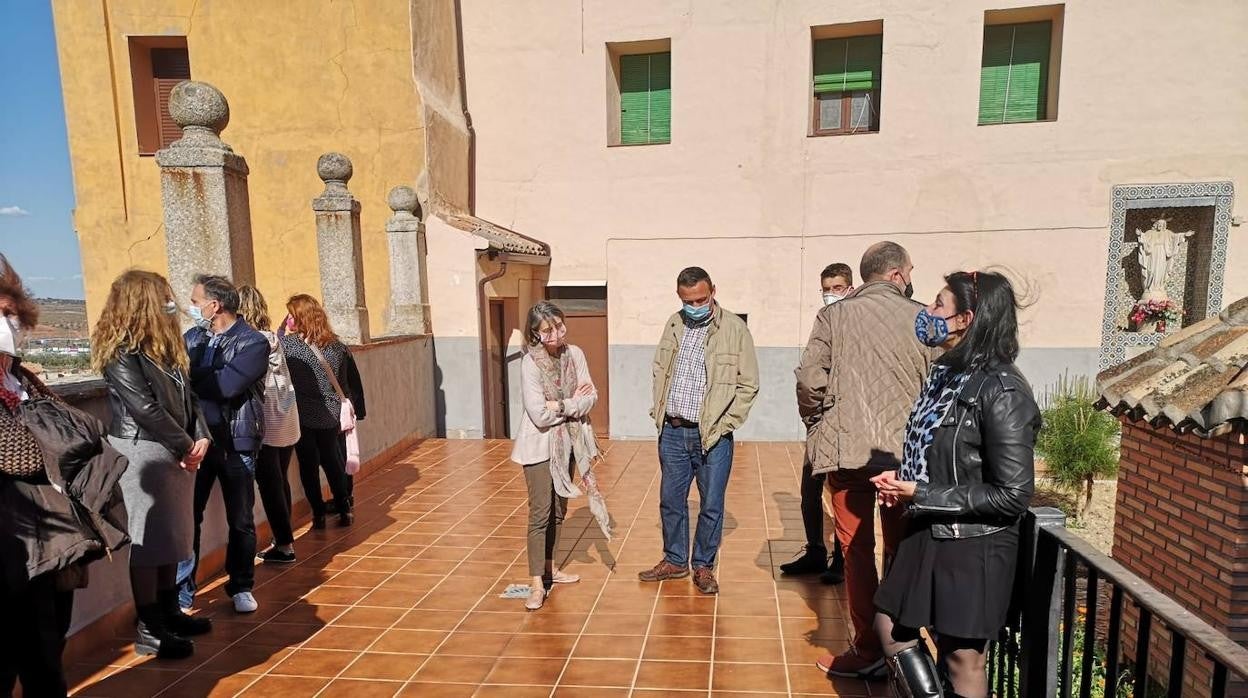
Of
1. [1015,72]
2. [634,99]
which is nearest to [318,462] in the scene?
[634,99]

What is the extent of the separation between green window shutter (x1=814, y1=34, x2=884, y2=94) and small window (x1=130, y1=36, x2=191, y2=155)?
8948 millimetres

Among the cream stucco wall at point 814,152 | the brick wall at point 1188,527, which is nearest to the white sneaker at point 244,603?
the brick wall at point 1188,527

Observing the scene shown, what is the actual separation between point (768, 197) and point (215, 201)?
22.4ft

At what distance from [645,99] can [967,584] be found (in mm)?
9154

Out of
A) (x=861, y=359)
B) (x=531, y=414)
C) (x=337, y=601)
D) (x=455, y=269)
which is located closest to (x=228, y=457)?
(x=337, y=601)

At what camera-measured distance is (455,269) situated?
8727mm

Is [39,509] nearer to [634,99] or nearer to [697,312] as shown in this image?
[697,312]

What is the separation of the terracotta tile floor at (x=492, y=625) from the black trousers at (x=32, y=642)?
2.75 ft

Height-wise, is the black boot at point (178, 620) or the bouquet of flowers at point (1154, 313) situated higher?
the bouquet of flowers at point (1154, 313)

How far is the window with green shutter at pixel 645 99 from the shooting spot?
32.6 feet

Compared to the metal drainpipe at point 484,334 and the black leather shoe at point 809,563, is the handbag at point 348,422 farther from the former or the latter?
the metal drainpipe at point 484,334

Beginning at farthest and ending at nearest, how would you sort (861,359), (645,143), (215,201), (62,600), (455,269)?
(645,143)
(455,269)
(215,201)
(861,359)
(62,600)

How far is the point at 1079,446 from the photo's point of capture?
8.08 m

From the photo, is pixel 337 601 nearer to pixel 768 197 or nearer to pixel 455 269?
pixel 455 269
